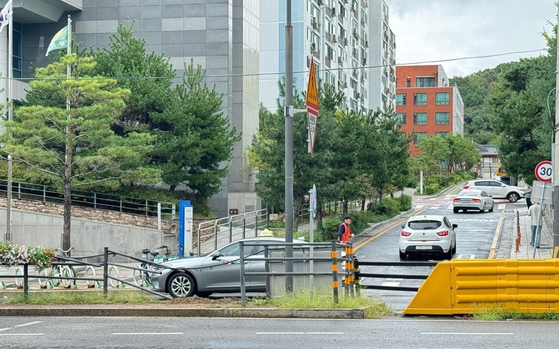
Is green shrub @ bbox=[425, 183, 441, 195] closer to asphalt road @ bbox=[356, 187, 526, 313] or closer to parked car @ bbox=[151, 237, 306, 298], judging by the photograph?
asphalt road @ bbox=[356, 187, 526, 313]

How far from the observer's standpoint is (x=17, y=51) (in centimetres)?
5269

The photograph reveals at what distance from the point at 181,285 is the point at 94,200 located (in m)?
20.3

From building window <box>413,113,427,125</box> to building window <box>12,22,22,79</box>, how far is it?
86.7 meters

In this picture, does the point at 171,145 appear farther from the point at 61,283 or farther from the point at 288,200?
the point at 288,200

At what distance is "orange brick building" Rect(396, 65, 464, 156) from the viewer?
425 feet

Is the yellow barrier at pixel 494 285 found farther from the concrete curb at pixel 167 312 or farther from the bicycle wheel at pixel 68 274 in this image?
the bicycle wheel at pixel 68 274

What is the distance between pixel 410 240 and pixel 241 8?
26533 mm

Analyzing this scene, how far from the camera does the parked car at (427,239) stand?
30.6 m

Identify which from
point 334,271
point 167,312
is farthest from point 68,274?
point 334,271

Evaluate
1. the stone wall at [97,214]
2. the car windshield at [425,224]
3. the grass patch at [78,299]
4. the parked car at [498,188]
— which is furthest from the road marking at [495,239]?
the parked car at [498,188]

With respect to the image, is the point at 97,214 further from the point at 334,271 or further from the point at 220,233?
the point at 334,271

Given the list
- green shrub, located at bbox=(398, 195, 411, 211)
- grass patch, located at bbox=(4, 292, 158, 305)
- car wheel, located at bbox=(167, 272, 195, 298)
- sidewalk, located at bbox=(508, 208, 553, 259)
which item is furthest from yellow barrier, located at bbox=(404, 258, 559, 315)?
green shrub, located at bbox=(398, 195, 411, 211)

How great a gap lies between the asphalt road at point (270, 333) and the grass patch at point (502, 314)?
0.34 meters

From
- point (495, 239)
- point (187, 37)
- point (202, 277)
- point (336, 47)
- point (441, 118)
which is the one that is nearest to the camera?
point (202, 277)
